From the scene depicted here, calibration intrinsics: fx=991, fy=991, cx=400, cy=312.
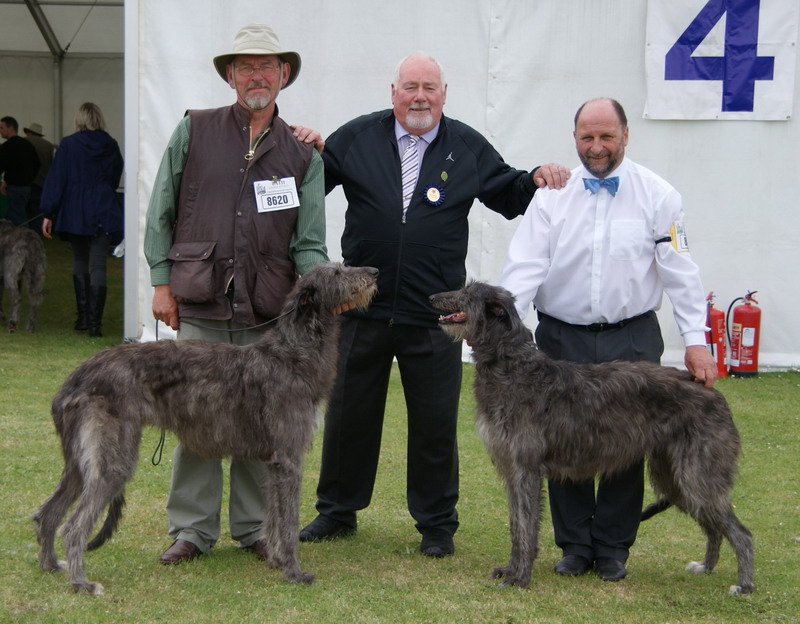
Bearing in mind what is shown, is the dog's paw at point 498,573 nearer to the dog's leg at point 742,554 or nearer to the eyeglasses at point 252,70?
the dog's leg at point 742,554

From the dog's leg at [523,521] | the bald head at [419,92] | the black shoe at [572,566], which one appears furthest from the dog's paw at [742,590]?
the bald head at [419,92]

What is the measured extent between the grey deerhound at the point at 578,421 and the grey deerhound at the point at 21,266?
8.68 m

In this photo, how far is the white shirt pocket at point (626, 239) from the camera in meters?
4.85

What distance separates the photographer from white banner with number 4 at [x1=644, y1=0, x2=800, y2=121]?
9742mm

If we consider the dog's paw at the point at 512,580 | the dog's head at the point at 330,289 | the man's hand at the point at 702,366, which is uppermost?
the dog's head at the point at 330,289

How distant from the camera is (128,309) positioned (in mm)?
10617

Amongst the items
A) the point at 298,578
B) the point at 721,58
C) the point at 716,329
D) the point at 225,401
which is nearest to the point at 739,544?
the point at 298,578

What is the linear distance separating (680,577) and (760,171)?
610 cm

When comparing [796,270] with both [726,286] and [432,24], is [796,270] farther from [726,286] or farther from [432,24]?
[432,24]

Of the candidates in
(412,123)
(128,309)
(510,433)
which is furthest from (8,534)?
(128,309)

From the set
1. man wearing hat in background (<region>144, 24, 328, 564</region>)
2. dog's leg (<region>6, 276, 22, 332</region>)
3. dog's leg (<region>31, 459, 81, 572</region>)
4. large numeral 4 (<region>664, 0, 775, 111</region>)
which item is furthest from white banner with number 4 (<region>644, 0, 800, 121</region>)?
dog's leg (<region>6, 276, 22, 332</region>)

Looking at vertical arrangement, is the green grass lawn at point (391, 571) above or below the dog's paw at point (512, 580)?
below

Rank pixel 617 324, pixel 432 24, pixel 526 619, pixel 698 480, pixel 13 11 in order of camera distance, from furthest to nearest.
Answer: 1. pixel 13 11
2. pixel 432 24
3. pixel 617 324
4. pixel 698 480
5. pixel 526 619

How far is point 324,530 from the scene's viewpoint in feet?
18.4
